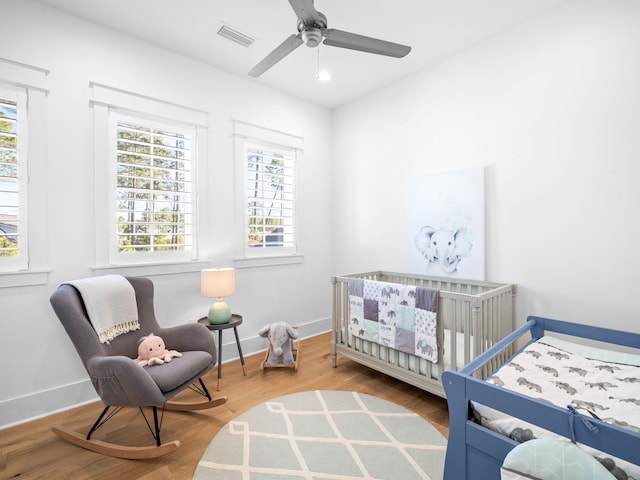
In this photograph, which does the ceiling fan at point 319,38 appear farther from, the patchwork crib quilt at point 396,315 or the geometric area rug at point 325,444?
the geometric area rug at point 325,444

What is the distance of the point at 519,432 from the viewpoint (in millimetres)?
1147

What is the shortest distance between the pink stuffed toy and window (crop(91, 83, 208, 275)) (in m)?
0.69

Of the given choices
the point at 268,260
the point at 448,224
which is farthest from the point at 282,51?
the point at 268,260

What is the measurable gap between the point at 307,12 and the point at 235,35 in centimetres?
117

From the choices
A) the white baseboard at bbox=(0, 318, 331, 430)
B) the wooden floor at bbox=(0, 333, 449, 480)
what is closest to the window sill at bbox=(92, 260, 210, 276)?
the white baseboard at bbox=(0, 318, 331, 430)

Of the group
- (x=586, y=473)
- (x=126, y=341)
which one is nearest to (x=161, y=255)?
(x=126, y=341)

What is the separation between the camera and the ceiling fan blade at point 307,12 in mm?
1471

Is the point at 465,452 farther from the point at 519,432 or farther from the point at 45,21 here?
the point at 45,21

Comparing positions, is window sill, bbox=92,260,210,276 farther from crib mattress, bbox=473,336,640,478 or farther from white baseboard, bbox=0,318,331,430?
crib mattress, bbox=473,336,640,478

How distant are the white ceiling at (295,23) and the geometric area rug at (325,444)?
2.78 meters

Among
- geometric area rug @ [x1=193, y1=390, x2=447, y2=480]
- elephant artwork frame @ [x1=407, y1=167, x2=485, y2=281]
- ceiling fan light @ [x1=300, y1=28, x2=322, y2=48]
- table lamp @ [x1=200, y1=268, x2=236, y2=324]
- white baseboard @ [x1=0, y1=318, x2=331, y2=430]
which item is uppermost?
ceiling fan light @ [x1=300, y1=28, x2=322, y2=48]

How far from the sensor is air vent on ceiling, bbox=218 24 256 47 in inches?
93.2

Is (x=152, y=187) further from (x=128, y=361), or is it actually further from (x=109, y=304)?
(x=128, y=361)

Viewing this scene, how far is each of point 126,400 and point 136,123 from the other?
205 cm
